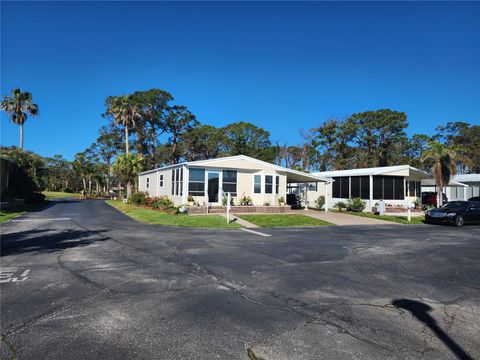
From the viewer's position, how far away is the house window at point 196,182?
2192cm

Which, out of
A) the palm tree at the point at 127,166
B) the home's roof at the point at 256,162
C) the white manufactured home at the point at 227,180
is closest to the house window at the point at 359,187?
the home's roof at the point at 256,162

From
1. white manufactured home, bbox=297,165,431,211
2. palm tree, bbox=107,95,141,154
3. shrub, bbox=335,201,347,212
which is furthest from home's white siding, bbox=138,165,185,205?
shrub, bbox=335,201,347,212

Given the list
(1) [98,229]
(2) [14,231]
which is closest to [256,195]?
(1) [98,229]

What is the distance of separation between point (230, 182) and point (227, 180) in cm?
25

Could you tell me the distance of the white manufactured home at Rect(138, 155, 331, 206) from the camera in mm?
21984

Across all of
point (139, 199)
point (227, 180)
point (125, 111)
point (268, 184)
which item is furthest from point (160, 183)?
point (125, 111)

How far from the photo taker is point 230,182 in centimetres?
2311

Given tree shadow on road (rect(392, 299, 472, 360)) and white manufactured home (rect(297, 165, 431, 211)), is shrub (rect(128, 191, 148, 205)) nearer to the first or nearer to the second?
white manufactured home (rect(297, 165, 431, 211))

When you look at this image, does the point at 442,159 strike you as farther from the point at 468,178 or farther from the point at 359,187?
the point at 468,178

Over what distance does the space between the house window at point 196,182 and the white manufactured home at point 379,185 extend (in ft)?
30.6

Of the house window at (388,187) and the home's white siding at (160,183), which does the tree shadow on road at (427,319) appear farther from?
the house window at (388,187)

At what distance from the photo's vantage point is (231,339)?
385 cm

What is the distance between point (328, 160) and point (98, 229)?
4260 cm

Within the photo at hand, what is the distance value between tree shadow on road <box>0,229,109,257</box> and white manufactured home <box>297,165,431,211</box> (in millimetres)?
17686
